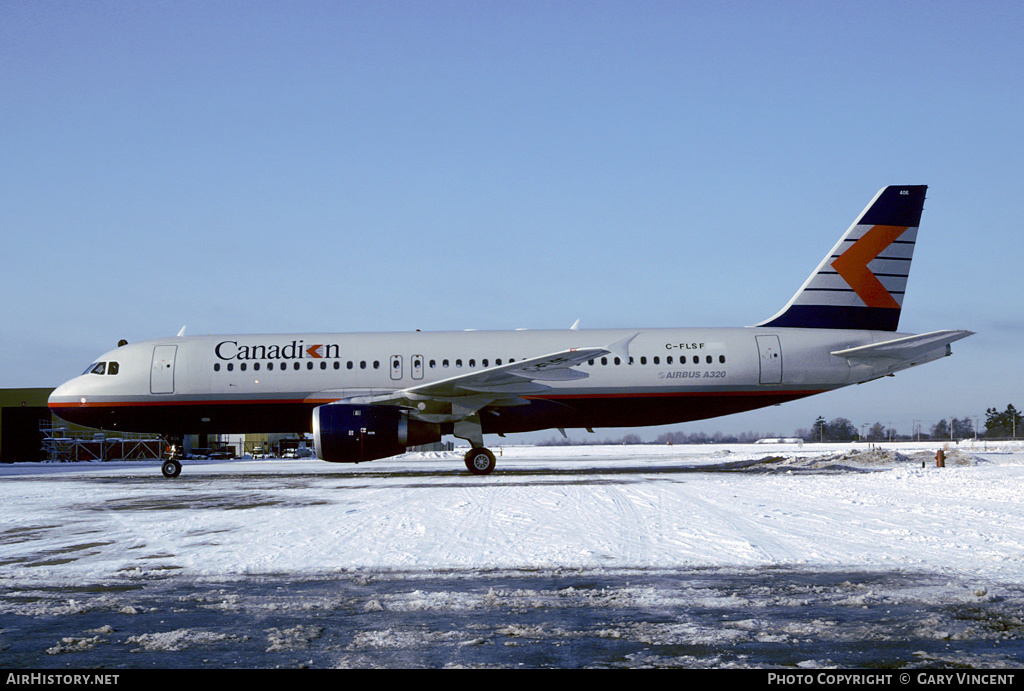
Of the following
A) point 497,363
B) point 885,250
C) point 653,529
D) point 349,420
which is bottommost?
point 653,529

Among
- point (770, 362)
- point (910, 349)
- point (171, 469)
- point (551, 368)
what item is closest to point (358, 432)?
point (551, 368)

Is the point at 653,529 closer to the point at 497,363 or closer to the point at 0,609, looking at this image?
the point at 0,609

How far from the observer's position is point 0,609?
5789 millimetres

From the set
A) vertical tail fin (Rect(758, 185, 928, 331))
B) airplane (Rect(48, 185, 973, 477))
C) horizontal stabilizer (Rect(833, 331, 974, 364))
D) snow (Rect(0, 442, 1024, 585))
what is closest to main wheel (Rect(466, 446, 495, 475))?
airplane (Rect(48, 185, 973, 477))

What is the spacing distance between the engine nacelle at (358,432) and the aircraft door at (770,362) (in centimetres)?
956

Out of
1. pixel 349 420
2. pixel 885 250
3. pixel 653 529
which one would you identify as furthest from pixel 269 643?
pixel 885 250

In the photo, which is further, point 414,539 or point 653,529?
point 653,529

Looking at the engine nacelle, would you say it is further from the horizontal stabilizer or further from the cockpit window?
the horizontal stabilizer

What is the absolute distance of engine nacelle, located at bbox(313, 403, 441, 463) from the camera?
1933 centimetres

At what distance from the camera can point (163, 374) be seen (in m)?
23.1

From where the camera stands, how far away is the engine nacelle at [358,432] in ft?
63.4

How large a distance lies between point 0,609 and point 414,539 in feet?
14.7

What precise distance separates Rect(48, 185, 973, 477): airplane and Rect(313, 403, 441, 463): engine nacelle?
1248mm

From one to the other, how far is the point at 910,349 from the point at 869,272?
2773mm
